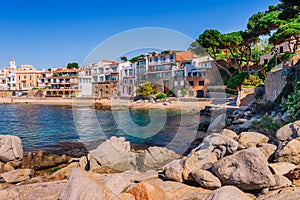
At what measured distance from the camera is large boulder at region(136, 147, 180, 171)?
1084 cm

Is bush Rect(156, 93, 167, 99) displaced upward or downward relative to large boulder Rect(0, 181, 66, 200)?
upward

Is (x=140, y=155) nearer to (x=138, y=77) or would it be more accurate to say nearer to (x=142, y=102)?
(x=142, y=102)

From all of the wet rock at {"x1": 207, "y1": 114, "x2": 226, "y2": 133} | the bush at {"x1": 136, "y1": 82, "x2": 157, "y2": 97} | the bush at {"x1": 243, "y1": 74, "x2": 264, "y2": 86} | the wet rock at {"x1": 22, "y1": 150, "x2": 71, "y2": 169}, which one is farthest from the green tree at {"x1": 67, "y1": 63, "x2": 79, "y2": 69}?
the wet rock at {"x1": 22, "y1": 150, "x2": 71, "y2": 169}

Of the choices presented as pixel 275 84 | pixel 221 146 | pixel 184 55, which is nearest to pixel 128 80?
pixel 184 55

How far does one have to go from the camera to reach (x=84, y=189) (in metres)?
4.90

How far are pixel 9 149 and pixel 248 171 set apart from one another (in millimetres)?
10940

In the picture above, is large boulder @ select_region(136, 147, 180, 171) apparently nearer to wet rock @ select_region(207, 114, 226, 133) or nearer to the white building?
wet rock @ select_region(207, 114, 226, 133)

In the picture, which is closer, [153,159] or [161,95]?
[153,159]

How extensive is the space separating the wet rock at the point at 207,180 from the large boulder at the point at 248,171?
0.55 feet

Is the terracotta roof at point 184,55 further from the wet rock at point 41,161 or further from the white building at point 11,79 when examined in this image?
the white building at point 11,79

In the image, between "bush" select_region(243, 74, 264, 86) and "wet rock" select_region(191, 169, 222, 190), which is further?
"bush" select_region(243, 74, 264, 86)

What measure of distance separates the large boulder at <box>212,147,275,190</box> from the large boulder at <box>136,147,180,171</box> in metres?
5.48

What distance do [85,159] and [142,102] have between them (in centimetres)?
3891

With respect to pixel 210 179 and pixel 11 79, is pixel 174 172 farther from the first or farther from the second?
pixel 11 79
